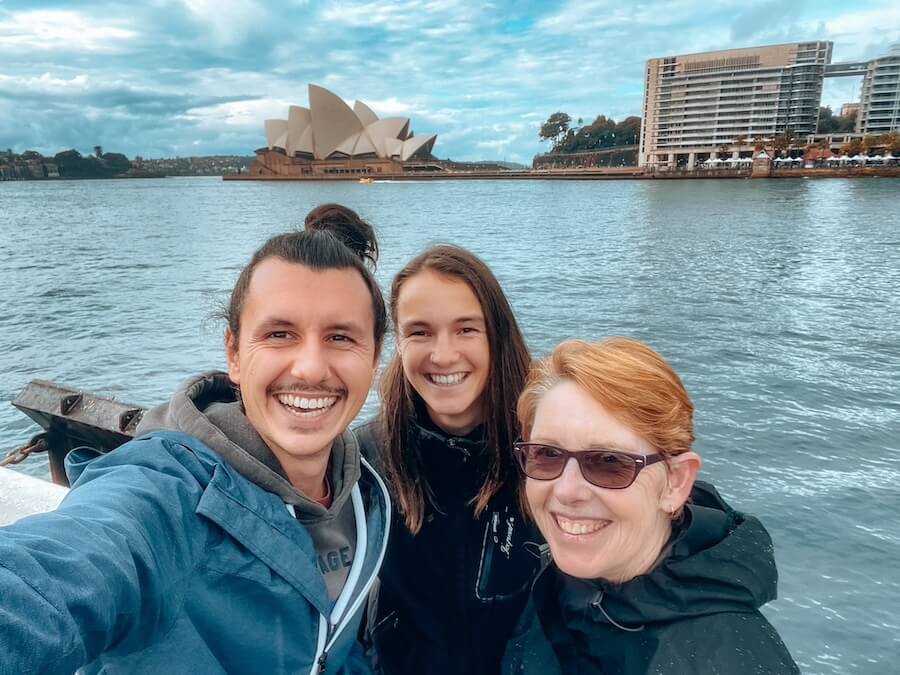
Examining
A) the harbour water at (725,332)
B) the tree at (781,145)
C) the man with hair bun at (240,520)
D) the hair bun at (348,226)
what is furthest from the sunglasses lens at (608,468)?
the tree at (781,145)

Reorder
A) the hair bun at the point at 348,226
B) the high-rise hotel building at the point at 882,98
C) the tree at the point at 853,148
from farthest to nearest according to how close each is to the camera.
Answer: the high-rise hotel building at the point at 882,98 < the tree at the point at 853,148 < the hair bun at the point at 348,226

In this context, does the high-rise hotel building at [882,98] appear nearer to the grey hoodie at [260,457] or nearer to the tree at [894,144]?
the tree at [894,144]

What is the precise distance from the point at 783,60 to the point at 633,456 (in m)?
108

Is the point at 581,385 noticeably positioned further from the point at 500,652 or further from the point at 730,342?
the point at 730,342

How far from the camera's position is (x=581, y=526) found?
135 centimetres

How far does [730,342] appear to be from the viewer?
9.14 metres

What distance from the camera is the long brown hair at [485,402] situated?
6.09 ft

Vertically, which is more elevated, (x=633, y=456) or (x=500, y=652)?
(x=633, y=456)

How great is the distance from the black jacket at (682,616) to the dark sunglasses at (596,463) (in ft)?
0.53

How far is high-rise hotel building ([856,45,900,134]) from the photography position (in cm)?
8375

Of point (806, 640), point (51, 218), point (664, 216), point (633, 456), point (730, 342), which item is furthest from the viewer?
point (51, 218)

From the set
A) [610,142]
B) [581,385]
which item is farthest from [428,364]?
[610,142]

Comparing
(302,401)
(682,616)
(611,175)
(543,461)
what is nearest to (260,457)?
(302,401)

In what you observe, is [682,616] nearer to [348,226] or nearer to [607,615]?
[607,615]
